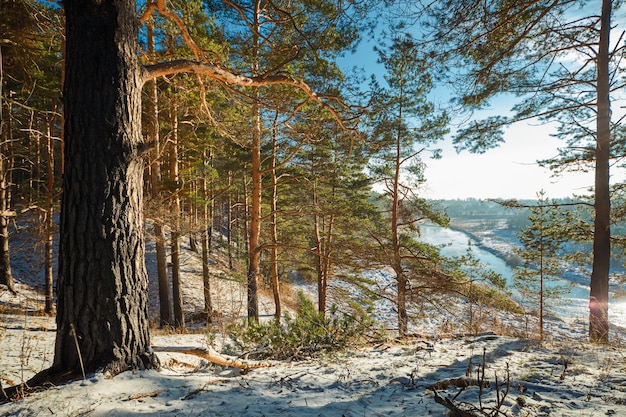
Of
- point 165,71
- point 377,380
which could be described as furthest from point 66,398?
point 165,71

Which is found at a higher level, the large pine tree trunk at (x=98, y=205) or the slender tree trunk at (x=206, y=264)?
the large pine tree trunk at (x=98, y=205)

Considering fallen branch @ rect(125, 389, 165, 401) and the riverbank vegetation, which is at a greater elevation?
the riverbank vegetation

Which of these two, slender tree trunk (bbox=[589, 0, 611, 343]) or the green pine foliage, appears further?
slender tree trunk (bbox=[589, 0, 611, 343])

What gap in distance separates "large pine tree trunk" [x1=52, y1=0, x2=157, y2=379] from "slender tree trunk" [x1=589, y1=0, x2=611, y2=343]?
27.3 feet

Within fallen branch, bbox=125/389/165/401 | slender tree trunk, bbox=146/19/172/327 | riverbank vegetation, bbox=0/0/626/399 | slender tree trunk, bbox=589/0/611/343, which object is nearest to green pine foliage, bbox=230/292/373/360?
riverbank vegetation, bbox=0/0/626/399

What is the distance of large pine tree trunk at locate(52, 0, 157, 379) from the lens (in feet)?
7.15

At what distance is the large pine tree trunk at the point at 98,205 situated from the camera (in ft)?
7.15

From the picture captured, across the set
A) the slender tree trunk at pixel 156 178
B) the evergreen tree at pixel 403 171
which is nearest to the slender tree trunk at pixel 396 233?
the evergreen tree at pixel 403 171

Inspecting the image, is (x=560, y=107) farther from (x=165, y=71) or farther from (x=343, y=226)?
(x=165, y=71)

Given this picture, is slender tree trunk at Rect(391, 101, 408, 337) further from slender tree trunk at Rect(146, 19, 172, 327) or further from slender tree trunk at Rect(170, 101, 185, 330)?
slender tree trunk at Rect(146, 19, 172, 327)

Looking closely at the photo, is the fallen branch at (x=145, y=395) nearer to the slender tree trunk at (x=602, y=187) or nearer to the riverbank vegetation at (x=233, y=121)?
the riverbank vegetation at (x=233, y=121)

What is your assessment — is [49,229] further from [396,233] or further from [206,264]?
[396,233]

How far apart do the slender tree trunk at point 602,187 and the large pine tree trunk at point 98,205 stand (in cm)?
831

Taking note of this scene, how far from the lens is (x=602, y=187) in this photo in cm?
641
